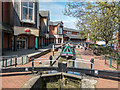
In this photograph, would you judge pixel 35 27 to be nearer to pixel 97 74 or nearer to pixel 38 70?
pixel 38 70

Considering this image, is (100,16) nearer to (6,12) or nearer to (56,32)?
(6,12)

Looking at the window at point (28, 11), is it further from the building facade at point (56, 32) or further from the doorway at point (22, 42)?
the building facade at point (56, 32)

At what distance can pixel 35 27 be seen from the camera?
19.3 metres

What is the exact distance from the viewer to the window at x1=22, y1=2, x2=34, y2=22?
17.3 m

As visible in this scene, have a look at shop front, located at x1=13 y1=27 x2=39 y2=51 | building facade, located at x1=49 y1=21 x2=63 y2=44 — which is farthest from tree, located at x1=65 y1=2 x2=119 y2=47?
building facade, located at x1=49 y1=21 x2=63 y2=44

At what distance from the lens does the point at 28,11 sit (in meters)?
17.8

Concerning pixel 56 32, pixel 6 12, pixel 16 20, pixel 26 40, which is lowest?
pixel 26 40

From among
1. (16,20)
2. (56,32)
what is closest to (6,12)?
(16,20)

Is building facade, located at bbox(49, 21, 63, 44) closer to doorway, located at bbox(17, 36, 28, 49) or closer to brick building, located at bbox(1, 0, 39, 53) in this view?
doorway, located at bbox(17, 36, 28, 49)

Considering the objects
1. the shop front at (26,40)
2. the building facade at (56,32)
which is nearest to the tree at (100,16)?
the shop front at (26,40)

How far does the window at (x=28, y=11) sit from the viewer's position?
17312mm

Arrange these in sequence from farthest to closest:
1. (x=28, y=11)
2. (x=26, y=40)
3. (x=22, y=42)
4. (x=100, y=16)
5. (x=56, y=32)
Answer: (x=56, y=32) → (x=26, y=40) → (x=22, y=42) → (x=28, y=11) → (x=100, y=16)

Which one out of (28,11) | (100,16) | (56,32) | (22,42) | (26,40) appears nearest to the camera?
(100,16)

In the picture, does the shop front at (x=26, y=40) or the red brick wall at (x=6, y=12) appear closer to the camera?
the red brick wall at (x=6, y=12)
